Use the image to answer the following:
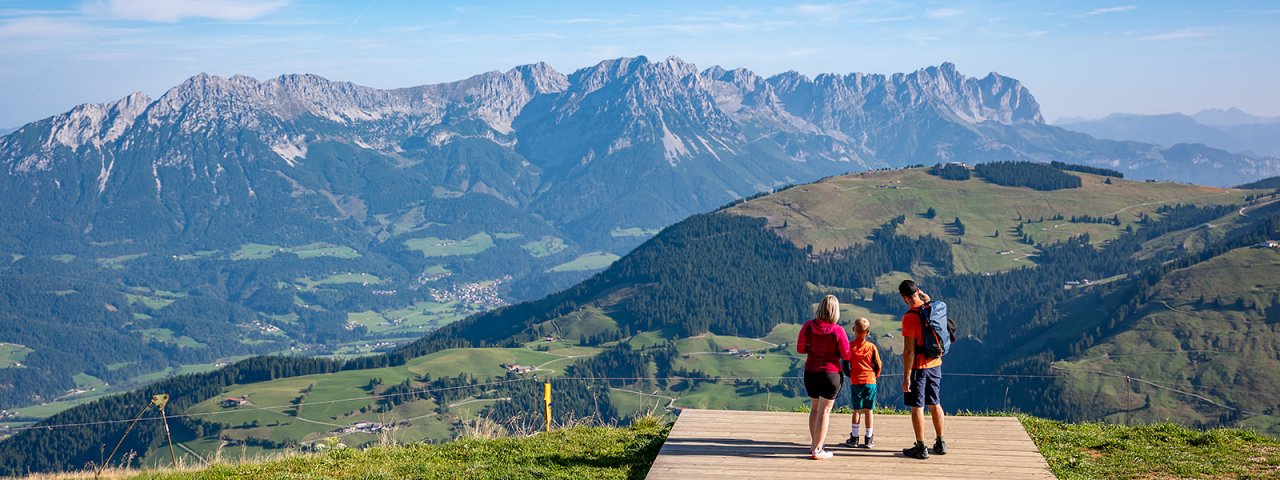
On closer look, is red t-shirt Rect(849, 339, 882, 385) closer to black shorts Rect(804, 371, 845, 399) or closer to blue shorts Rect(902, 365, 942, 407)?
black shorts Rect(804, 371, 845, 399)

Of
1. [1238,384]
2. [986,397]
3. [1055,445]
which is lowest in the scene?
[986,397]

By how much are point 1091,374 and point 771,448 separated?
569 feet

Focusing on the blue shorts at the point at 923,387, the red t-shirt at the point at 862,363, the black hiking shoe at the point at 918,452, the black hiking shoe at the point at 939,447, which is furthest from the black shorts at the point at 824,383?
the black hiking shoe at the point at 939,447

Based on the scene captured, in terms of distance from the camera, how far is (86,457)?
18725cm

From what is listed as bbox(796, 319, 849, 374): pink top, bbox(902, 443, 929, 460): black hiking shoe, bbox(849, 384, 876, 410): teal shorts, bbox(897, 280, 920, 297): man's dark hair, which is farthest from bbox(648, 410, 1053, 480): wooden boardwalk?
bbox(897, 280, 920, 297): man's dark hair

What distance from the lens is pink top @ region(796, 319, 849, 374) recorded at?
17969mm

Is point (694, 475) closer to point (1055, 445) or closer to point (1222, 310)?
point (1055, 445)

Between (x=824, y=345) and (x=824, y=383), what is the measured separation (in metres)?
0.75

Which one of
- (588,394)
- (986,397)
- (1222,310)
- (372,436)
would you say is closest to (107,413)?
(372,436)

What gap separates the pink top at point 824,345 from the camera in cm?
1797

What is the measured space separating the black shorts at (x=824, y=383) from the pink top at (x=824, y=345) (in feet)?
0.32

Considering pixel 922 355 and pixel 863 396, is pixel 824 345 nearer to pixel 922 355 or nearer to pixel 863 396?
pixel 863 396

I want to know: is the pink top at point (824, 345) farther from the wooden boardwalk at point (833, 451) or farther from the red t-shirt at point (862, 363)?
the wooden boardwalk at point (833, 451)

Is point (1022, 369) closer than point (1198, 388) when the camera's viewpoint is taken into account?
No
